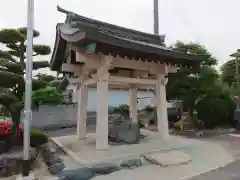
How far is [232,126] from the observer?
1170 centimetres

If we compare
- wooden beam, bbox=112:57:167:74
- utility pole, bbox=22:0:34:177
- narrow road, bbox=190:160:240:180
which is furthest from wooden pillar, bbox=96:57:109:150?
narrow road, bbox=190:160:240:180

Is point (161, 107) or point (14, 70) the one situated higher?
point (14, 70)

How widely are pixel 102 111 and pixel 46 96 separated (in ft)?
33.6

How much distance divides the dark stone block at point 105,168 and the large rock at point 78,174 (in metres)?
0.12

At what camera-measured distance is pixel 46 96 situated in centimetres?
1545

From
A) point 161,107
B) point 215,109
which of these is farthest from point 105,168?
point 215,109

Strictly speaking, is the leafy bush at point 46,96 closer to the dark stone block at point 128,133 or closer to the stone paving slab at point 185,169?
the dark stone block at point 128,133

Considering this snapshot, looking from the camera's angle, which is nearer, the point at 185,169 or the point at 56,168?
the point at 56,168

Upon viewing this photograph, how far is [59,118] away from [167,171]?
1226cm

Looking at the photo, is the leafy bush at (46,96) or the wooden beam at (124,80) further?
the leafy bush at (46,96)

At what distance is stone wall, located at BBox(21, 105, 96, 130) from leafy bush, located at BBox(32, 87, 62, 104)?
0.45 m

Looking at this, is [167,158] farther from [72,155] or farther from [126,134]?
[72,155]

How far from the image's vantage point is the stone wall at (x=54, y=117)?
14.8 meters

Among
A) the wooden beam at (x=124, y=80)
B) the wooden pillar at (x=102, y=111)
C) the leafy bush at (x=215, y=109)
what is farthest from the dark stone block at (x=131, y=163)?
the leafy bush at (x=215, y=109)
